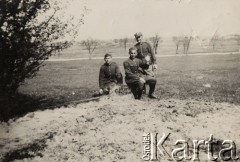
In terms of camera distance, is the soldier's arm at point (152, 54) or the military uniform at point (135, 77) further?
the soldier's arm at point (152, 54)

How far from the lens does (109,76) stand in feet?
21.3

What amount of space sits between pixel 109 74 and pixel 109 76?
0.16 ft

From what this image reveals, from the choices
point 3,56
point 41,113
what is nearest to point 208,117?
point 41,113

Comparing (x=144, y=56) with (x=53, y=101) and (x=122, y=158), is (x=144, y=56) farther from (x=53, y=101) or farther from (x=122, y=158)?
(x=122, y=158)

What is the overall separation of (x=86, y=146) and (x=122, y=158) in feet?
1.74

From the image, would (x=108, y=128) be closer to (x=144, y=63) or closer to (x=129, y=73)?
→ (x=129, y=73)

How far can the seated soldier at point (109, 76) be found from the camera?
6.43m

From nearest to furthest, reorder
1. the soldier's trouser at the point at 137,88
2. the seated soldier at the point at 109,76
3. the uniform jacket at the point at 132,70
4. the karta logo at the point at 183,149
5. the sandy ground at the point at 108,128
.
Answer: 1. the karta logo at the point at 183,149
2. the sandy ground at the point at 108,128
3. the soldier's trouser at the point at 137,88
4. the uniform jacket at the point at 132,70
5. the seated soldier at the point at 109,76

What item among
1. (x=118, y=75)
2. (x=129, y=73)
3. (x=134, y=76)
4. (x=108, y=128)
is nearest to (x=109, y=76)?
(x=118, y=75)

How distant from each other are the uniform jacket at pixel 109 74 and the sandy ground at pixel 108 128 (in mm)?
820

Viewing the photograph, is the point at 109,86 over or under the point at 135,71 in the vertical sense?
under

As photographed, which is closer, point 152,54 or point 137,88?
point 137,88

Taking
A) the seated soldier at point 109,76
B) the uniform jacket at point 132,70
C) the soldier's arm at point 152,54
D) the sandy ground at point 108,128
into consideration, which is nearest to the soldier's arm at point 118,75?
the seated soldier at point 109,76

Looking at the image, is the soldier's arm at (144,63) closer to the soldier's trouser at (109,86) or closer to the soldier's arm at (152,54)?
the soldier's arm at (152,54)
